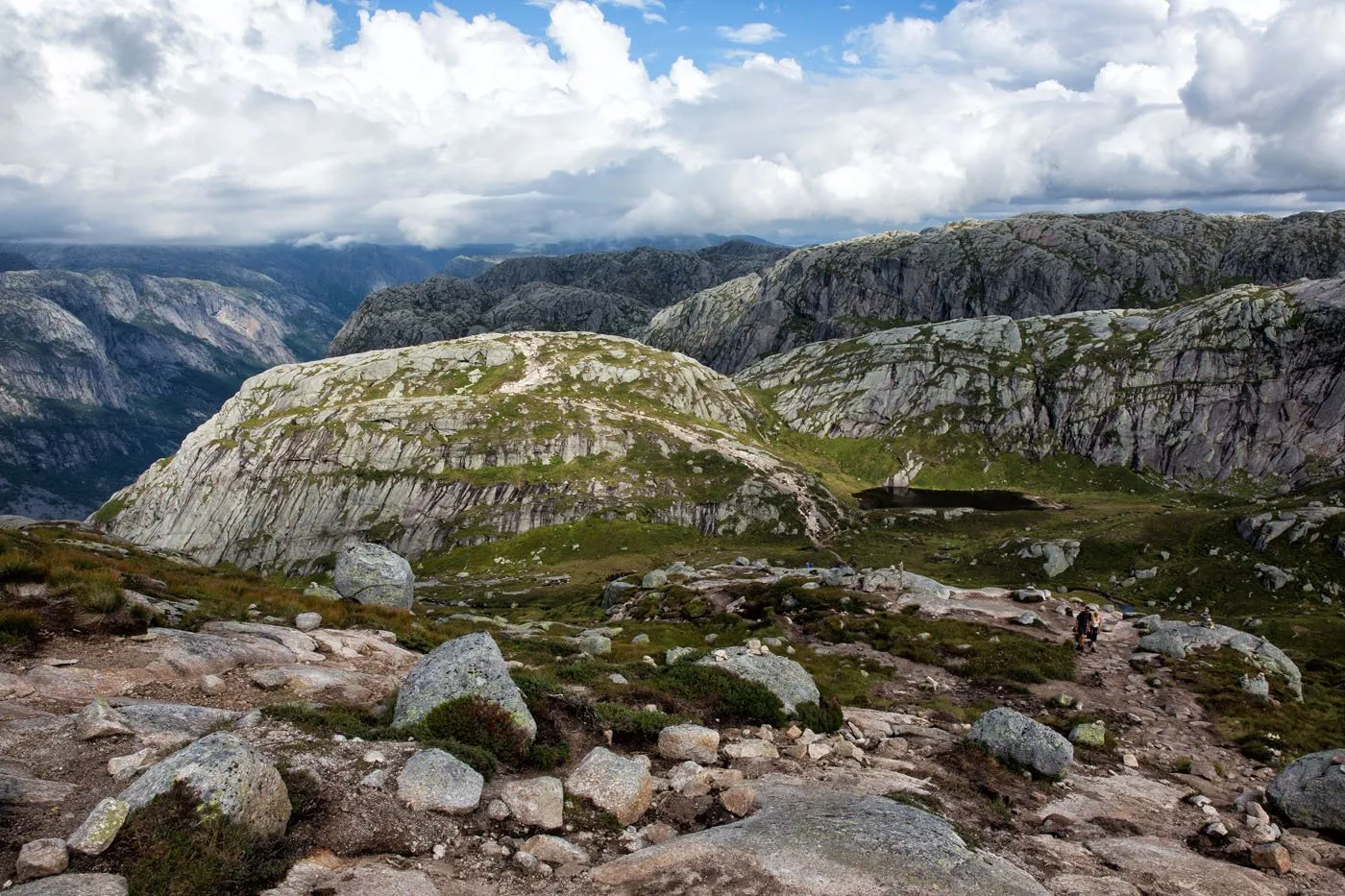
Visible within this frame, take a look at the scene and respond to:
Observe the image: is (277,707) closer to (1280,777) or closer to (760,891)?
(760,891)

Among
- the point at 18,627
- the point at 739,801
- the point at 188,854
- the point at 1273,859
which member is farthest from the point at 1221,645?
the point at 18,627

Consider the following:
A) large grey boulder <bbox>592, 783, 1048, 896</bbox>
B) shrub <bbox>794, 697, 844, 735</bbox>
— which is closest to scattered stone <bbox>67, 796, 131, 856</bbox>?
large grey boulder <bbox>592, 783, 1048, 896</bbox>

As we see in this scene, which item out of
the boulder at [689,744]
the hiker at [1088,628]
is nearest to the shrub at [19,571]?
the boulder at [689,744]

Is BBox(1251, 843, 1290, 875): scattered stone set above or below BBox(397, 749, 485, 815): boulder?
below

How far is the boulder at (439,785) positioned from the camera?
43.5 ft

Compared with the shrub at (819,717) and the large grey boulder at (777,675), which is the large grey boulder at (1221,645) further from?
the large grey boulder at (777,675)

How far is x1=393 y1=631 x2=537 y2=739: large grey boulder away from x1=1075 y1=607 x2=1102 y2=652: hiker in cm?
3769

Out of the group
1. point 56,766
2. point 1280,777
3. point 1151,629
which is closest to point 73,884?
point 56,766

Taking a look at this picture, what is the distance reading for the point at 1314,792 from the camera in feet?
60.8

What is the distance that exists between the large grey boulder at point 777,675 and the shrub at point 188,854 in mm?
15263

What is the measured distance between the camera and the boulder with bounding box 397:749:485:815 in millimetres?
13250

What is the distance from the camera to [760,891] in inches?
451

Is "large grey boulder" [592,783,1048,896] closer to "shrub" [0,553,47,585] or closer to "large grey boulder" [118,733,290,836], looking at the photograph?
"large grey boulder" [118,733,290,836]

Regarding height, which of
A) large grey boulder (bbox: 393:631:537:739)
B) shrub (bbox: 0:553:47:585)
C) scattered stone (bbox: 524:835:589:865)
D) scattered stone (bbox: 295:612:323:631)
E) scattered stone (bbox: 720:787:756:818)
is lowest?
scattered stone (bbox: 295:612:323:631)
